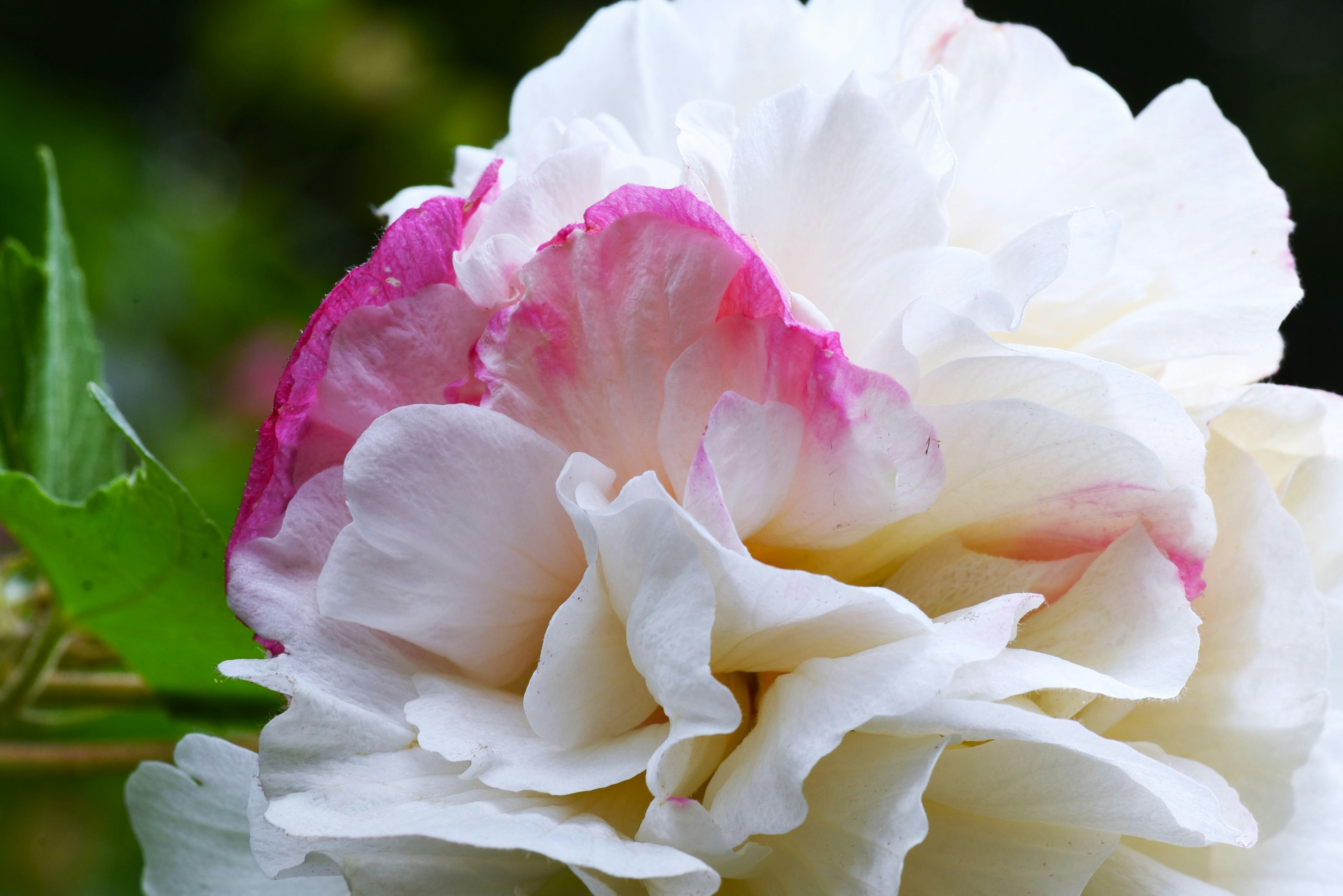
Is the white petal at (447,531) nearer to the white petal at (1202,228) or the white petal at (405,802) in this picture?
the white petal at (405,802)

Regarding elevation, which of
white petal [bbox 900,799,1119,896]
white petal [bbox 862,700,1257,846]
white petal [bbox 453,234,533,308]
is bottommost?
white petal [bbox 900,799,1119,896]

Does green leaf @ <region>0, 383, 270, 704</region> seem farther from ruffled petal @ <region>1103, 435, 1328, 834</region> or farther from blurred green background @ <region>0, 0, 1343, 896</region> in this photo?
blurred green background @ <region>0, 0, 1343, 896</region>

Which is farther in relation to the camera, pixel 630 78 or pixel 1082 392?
pixel 630 78

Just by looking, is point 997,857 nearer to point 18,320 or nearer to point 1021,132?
point 1021,132

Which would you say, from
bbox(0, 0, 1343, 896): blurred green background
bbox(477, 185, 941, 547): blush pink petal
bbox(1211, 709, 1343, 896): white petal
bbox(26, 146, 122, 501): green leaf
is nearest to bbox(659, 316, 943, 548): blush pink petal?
bbox(477, 185, 941, 547): blush pink petal

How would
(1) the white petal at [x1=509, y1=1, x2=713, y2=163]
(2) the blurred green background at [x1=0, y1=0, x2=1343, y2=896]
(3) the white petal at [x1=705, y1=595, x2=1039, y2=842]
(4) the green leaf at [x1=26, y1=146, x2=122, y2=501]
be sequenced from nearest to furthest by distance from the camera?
1. (3) the white petal at [x1=705, y1=595, x2=1039, y2=842]
2. (1) the white petal at [x1=509, y1=1, x2=713, y2=163]
3. (4) the green leaf at [x1=26, y1=146, x2=122, y2=501]
4. (2) the blurred green background at [x1=0, y1=0, x2=1343, y2=896]

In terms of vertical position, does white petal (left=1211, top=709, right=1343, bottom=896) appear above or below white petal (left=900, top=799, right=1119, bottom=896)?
below

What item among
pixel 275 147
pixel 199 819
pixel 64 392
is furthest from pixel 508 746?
pixel 275 147
